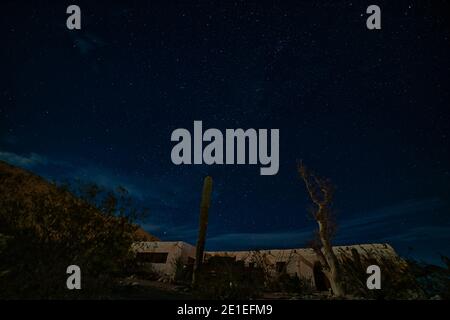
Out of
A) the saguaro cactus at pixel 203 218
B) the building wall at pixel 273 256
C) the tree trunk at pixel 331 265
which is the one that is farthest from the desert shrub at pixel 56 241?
the building wall at pixel 273 256

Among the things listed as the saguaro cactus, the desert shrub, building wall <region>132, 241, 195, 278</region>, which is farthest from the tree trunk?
building wall <region>132, 241, 195, 278</region>

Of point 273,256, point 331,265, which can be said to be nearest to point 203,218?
point 331,265

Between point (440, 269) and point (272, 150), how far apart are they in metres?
2.56

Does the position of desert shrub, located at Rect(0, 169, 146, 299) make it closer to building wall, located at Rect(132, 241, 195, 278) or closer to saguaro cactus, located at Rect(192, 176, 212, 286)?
saguaro cactus, located at Rect(192, 176, 212, 286)

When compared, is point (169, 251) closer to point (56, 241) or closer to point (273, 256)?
point (273, 256)

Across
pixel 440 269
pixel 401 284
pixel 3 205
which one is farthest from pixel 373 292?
pixel 3 205

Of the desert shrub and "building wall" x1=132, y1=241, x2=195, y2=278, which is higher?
the desert shrub

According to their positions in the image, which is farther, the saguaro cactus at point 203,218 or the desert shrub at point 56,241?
the saguaro cactus at point 203,218

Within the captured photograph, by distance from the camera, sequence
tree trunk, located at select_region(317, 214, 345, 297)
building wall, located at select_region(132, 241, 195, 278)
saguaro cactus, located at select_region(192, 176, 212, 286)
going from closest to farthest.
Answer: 1. tree trunk, located at select_region(317, 214, 345, 297)
2. saguaro cactus, located at select_region(192, 176, 212, 286)
3. building wall, located at select_region(132, 241, 195, 278)

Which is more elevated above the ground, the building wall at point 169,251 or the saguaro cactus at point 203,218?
the saguaro cactus at point 203,218

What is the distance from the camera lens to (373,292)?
7004mm

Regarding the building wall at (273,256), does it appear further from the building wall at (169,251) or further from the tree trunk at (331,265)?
the tree trunk at (331,265)
